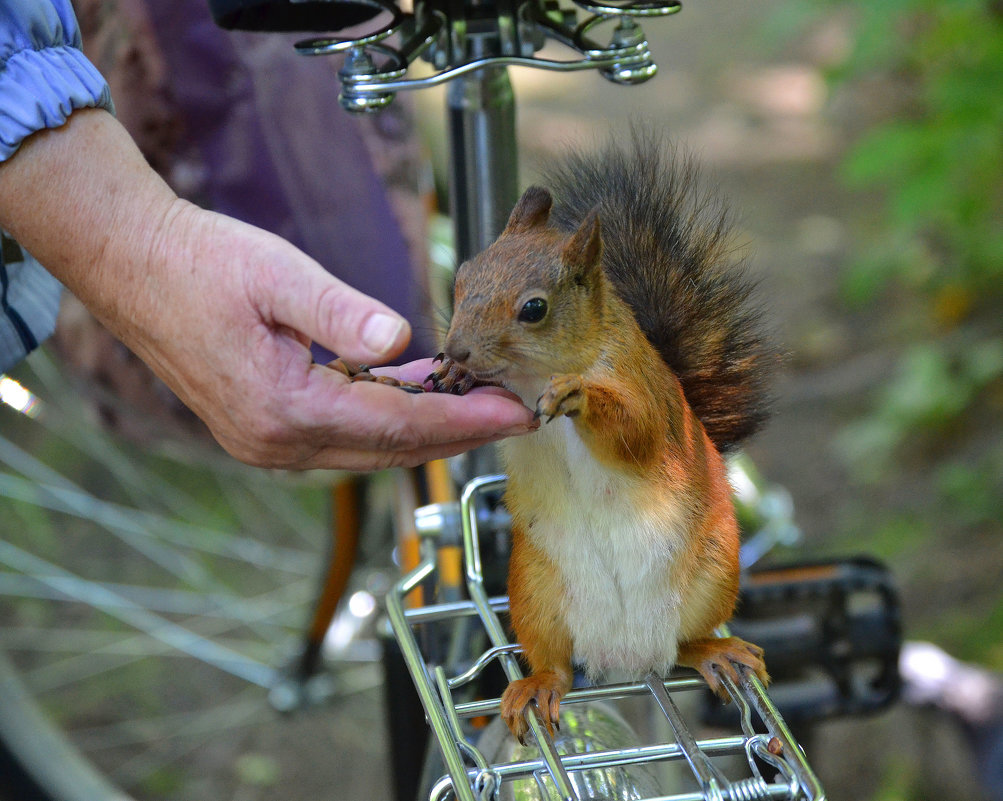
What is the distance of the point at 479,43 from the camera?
73cm

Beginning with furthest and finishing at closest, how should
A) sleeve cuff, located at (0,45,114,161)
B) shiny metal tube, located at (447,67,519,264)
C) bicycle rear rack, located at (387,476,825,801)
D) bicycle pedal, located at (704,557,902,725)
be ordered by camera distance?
bicycle pedal, located at (704,557,902,725), shiny metal tube, located at (447,67,519,264), sleeve cuff, located at (0,45,114,161), bicycle rear rack, located at (387,476,825,801)

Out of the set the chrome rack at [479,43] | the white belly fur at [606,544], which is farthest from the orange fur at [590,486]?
the chrome rack at [479,43]

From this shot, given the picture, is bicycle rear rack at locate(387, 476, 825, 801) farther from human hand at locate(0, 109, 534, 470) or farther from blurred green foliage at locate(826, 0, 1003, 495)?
blurred green foliage at locate(826, 0, 1003, 495)

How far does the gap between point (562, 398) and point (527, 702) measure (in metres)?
0.21

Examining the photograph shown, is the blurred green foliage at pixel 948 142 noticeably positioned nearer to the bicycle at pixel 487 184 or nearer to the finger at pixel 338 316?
the bicycle at pixel 487 184

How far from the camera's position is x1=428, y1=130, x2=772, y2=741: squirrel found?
0.64 meters

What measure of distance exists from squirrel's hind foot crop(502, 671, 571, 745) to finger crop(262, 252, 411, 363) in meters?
0.25

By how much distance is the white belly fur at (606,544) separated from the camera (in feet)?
2.14

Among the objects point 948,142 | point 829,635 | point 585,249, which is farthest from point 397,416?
point 948,142

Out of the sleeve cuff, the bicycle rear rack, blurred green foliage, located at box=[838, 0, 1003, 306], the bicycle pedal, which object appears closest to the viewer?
the bicycle rear rack

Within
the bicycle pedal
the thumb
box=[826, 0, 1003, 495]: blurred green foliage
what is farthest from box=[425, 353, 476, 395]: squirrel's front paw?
box=[826, 0, 1003, 495]: blurred green foliage

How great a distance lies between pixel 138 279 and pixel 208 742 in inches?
53.3

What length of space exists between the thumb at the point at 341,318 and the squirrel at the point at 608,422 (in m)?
0.09

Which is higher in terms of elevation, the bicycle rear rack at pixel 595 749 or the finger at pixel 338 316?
the finger at pixel 338 316
